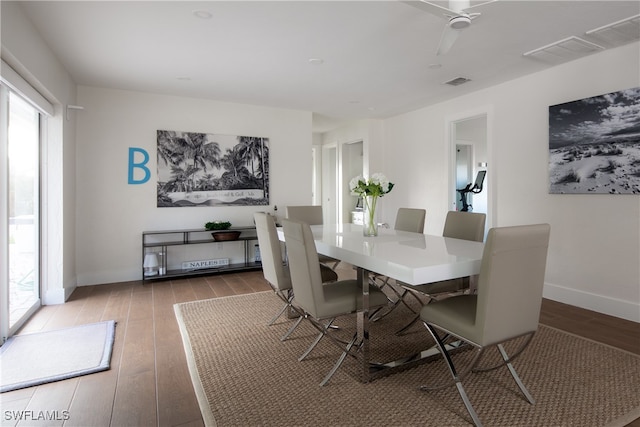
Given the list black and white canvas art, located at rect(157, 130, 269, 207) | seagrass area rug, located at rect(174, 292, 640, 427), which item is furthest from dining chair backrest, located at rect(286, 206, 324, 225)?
seagrass area rug, located at rect(174, 292, 640, 427)

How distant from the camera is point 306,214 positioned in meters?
4.16

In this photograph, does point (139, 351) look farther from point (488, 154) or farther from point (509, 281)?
point (488, 154)

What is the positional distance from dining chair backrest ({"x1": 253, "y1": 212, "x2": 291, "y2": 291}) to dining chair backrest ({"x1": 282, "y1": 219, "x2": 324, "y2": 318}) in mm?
340

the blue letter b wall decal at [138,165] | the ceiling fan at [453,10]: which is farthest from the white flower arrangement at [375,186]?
the blue letter b wall decal at [138,165]

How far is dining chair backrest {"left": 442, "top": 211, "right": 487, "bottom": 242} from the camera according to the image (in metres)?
2.79

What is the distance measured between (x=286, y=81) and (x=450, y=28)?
7.44 feet

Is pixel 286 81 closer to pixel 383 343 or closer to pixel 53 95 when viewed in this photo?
pixel 53 95

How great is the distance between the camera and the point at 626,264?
126 inches

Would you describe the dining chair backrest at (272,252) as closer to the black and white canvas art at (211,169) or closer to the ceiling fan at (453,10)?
A: the ceiling fan at (453,10)

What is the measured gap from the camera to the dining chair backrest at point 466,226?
2788mm

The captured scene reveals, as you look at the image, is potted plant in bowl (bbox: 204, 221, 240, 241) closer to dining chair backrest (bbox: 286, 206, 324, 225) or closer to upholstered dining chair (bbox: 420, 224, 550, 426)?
dining chair backrest (bbox: 286, 206, 324, 225)

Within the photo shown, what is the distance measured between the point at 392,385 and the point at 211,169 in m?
3.91

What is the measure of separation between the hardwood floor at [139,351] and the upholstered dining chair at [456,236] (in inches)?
43.3

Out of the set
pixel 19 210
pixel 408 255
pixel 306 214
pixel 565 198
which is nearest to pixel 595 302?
pixel 565 198
